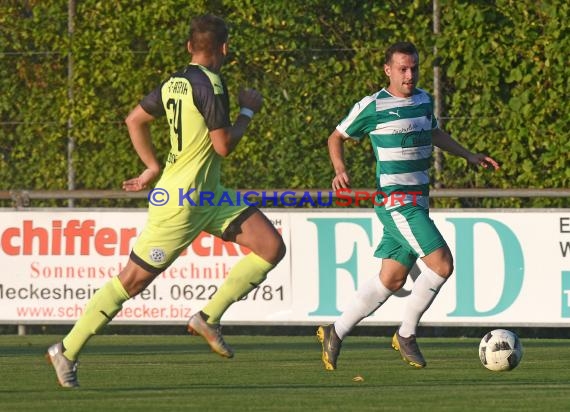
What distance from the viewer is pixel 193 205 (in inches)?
346

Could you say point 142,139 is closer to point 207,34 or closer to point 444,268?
point 207,34

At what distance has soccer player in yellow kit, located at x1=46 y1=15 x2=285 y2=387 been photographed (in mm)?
8531

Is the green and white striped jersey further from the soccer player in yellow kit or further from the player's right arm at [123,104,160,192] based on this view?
the player's right arm at [123,104,160,192]

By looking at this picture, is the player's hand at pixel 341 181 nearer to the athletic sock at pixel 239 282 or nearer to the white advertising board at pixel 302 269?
the athletic sock at pixel 239 282

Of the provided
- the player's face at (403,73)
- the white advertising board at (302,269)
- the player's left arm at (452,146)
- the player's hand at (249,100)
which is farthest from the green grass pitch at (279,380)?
the player's face at (403,73)

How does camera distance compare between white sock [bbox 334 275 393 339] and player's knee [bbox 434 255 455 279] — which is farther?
white sock [bbox 334 275 393 339]

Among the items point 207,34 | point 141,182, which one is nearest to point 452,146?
point 207,34

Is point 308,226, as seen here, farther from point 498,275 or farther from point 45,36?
point 45,36

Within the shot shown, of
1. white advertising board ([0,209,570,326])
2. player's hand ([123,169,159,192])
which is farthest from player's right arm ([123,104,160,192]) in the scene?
white advertising board ([0,209,570,326])

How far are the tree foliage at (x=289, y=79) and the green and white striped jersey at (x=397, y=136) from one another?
4981 millimetres

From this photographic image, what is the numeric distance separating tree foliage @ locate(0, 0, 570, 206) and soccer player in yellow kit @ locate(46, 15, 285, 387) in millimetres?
6205

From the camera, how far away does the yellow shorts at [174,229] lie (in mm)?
8617

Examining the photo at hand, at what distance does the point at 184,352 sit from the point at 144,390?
11.8 ft

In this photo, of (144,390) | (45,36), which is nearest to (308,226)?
(45,36)
